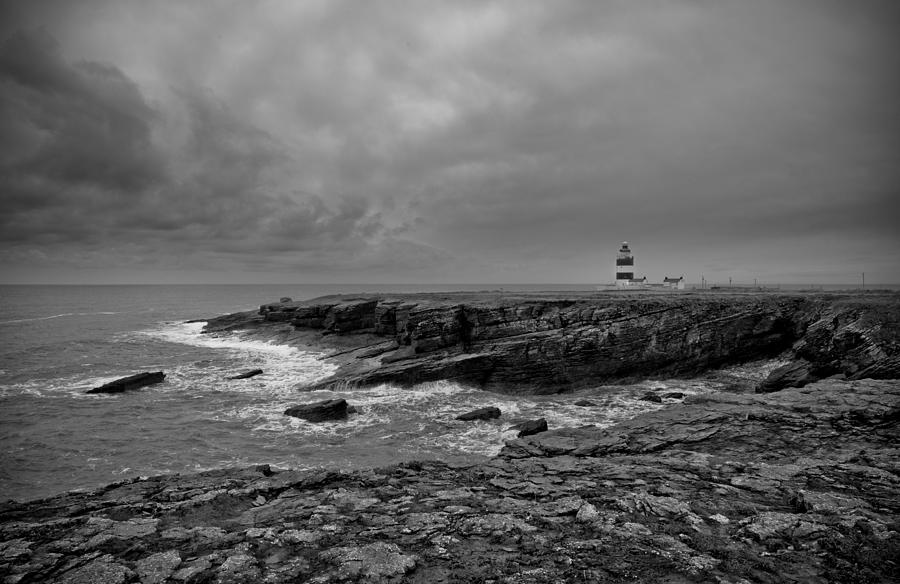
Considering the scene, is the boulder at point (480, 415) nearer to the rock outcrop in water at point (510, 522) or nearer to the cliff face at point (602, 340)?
the cliff face at point (602, 340)

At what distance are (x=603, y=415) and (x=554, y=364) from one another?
727 centimetres

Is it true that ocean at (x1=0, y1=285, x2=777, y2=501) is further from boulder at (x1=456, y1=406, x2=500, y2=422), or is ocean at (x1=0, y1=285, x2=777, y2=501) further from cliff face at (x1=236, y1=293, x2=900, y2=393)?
cliff face at (x1=236, y1=293, x2=900, y2=393)

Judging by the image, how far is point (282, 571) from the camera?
597 centimetres

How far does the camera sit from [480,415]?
2142 centimetres

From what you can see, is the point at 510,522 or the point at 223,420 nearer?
the point at 510,522

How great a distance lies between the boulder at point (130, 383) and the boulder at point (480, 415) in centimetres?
2308

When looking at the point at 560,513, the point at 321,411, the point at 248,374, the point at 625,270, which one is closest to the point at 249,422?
the point at 321,411

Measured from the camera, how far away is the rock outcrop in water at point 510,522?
591cm

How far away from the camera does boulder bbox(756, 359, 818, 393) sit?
71.6 feet

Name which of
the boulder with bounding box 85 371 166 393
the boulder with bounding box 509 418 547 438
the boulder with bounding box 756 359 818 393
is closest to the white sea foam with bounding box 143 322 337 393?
the boulder with bounding box 85 371 166 393

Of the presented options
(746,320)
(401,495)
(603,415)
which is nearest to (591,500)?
(401,495)

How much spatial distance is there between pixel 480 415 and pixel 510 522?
1428 centimetres

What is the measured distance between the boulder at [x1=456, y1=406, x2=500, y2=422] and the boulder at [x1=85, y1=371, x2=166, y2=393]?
2308cm

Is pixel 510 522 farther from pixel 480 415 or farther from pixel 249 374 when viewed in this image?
pixel 249 374
